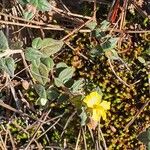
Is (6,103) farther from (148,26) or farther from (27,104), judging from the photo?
(148,26)

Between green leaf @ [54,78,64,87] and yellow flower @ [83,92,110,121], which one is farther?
green leaf @ [54,78,64,87]

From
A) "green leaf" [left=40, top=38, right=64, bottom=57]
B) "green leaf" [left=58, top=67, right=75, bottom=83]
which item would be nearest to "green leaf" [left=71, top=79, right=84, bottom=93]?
"green leaf" [left=58, top=67, right=75, bottom=83]

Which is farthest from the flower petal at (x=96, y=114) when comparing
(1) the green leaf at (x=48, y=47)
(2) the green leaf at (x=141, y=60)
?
(2) the green leaf at (x=141, y=60)

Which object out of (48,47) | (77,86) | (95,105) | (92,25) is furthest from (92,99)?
(92,25)

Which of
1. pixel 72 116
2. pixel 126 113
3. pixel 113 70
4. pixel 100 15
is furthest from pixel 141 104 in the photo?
pixel 100 15

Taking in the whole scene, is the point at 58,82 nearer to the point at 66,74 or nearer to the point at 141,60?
the point at 66,74

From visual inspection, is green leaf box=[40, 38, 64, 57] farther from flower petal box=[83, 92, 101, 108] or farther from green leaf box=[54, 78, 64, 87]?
flower petal box=[83, 92, 101, 108]
